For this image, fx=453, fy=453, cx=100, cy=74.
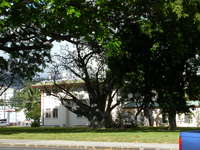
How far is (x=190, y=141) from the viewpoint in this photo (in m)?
8.34

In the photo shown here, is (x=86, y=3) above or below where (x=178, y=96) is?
above

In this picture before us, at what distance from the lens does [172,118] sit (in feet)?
137

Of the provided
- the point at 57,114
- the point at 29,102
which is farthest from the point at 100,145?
the point at 29,102

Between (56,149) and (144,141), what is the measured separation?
4676mm

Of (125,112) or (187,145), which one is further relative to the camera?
(125,112)

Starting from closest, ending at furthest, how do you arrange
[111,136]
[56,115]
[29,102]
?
1. [111,136]
2. [56,115]
3. [29,102]

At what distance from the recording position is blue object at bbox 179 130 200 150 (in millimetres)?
8164

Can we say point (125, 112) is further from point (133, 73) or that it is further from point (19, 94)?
point (19, 94)

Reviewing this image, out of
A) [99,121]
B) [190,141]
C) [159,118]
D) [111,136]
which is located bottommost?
[111,136]

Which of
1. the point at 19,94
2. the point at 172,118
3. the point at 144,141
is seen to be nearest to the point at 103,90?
the point at 172,118

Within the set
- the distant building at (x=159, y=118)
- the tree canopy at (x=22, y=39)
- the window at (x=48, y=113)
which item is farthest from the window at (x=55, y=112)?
the tree canopy at (x=22, y=39)

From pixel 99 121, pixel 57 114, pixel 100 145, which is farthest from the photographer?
pixel 57 114

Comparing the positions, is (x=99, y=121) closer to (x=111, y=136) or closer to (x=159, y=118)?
(x=159, y=118)

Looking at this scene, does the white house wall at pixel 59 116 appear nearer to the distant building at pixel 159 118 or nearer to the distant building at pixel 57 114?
the distant building at pixel 57 114
